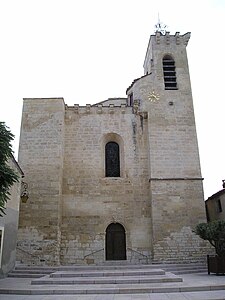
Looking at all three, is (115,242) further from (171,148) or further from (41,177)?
(171,148)

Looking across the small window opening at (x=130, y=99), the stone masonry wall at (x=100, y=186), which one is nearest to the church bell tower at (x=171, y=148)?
the small window opening at (x=130, y=99)

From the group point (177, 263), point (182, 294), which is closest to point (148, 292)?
point (182, 294)

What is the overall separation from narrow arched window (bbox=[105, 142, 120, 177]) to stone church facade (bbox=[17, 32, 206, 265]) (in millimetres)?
55

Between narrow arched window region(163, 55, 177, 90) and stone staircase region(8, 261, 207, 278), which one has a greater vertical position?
narrow arched window region(163, 55, 177, 90)

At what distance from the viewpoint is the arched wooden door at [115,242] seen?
14203mm

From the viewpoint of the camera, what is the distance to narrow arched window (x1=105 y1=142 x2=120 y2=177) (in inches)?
628

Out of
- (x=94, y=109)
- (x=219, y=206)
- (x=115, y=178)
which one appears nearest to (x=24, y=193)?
(x=115, y=178)

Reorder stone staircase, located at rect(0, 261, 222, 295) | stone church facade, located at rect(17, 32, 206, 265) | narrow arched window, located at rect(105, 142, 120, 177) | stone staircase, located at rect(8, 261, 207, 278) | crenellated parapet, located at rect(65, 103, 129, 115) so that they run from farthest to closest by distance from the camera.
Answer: crenellated parapet, located at rect(65, 103, 129, 115)
narrow arched window, located at rect(105, 142, 120, 177)
stone church facade, located at rect(17, 32, 206, 265)
stone staircase, located at rect(8, 261, 207, 278)
stone staircase, located at rect(0, 261, 222, 295)

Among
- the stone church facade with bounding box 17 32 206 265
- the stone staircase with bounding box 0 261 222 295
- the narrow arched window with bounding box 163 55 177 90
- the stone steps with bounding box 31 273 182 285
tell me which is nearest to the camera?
the stone staircase with bounding box 0 261 222 295

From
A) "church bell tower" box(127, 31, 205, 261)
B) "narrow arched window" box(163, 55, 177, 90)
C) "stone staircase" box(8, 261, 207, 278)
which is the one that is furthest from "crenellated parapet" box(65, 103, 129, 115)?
"stone staircase" box(8, 261, 207, 278)

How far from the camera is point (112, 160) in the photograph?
1622 cm

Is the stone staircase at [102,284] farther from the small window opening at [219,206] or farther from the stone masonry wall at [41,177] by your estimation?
the small window opening at [219,206]

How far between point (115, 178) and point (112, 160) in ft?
4.11

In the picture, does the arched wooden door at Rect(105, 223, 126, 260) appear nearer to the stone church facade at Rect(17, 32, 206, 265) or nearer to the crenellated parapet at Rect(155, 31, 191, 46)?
the stone church facade at Rect(17, 32, 206, 265)
